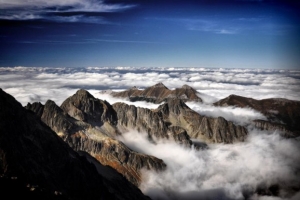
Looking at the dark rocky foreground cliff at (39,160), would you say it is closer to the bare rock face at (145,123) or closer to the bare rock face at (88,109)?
the bare rock face at (88,109)

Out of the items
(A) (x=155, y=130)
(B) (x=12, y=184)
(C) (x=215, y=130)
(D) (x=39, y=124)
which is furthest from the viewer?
(C) (x=215, y=130)

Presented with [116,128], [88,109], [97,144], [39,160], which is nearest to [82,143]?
[97,144]

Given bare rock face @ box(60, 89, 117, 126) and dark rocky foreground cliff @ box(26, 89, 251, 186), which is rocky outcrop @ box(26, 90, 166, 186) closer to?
dark rocky foreground cliff @ box(26, 89, 251, 186)

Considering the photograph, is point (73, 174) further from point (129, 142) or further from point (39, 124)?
point (129, 142)

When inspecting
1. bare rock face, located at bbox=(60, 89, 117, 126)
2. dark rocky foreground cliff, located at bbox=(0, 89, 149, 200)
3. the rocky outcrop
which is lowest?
the rocky outcrop

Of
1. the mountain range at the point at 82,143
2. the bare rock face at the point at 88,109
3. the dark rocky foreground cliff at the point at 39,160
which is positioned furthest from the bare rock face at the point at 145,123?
the dark rocky foreground cliff at the point at 39,160

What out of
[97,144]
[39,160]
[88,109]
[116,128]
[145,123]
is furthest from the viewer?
[145,123]

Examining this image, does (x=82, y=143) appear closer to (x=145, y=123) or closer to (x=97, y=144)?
(x=97, y=144)

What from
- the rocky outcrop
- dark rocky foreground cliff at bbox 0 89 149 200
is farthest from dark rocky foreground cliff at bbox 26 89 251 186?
dark rocky foreground cliff at bbox 0 89 149 200

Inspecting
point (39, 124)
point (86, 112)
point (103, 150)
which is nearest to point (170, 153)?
point (103, 150)
